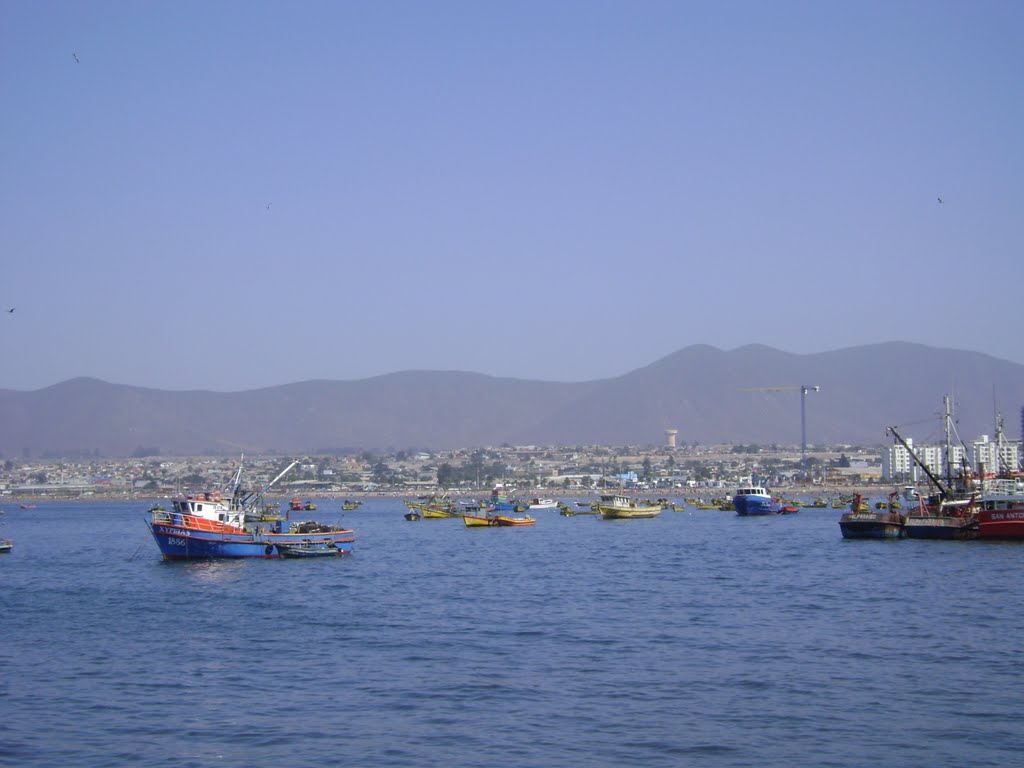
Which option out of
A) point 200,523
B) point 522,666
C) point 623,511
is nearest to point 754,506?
point 623,511

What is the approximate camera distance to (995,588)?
35906 millimetres

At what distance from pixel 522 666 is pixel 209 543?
27.8 meters

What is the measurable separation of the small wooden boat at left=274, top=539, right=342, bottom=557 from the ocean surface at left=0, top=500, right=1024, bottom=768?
4015 mm

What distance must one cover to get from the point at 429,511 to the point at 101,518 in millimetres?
32396

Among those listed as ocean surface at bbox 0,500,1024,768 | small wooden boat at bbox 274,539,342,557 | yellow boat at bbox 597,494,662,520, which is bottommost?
ocean surface at bbox 0,500,1024,768

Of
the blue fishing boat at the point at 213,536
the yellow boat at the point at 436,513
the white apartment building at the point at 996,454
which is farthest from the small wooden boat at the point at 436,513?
the blue fishing boat at the point at 213,536

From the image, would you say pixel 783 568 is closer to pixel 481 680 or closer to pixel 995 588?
pixel 995 588

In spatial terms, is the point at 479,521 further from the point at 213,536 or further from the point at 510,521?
the point at 213,536

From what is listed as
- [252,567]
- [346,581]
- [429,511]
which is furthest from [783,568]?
[429,511]

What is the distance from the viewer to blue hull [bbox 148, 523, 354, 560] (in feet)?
159

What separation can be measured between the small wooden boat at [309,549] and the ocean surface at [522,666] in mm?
4015

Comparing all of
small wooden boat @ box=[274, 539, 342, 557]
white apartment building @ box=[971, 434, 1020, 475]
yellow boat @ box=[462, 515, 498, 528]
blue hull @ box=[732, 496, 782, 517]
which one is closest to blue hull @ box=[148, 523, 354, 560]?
small wooden boat @ box=[274, 539, 342, 557]

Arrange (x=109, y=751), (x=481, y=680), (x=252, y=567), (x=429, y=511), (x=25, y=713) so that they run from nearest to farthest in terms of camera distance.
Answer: (x=109, y=751) → (x=25, y=713) → (x=481, y=680) → (x=252, y=567) → (x=429, y=511)

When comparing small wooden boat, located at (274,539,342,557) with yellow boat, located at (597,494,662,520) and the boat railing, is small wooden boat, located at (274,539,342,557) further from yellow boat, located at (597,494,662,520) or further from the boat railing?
yellow boat, located at (597,494,662,520)
